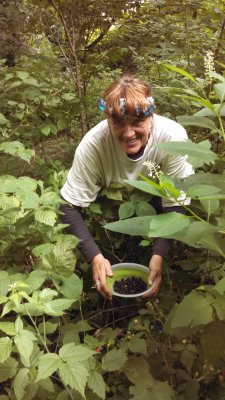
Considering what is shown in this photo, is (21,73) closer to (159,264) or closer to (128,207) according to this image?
(128,207)

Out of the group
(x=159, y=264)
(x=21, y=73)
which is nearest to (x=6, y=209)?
(x=159, y=264)

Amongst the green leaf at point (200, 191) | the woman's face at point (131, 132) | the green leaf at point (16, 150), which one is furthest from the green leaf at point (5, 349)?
the green leaf at point (16, 150)

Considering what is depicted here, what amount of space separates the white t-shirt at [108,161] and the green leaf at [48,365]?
40.9 inches

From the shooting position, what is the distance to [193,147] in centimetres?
110

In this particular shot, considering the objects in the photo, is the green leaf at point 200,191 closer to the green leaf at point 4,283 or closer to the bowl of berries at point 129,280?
the green leaf at point 4,283

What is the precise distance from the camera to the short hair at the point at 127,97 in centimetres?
187

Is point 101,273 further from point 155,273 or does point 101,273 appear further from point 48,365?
point 48,365

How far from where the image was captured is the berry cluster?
2.00 m

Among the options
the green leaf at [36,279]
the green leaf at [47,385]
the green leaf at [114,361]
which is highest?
the green leaf at [36,279]

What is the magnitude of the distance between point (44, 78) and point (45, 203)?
2.21 meters

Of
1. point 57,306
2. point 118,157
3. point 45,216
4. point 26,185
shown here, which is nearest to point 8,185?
point 26,185

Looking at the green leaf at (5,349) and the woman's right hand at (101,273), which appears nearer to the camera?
the green leaf at (5,349)

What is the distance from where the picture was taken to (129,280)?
2061 mm

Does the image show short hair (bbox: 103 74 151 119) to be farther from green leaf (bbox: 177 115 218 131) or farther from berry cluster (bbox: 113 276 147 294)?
berry cluster (bbox: 113 276 147 294)
